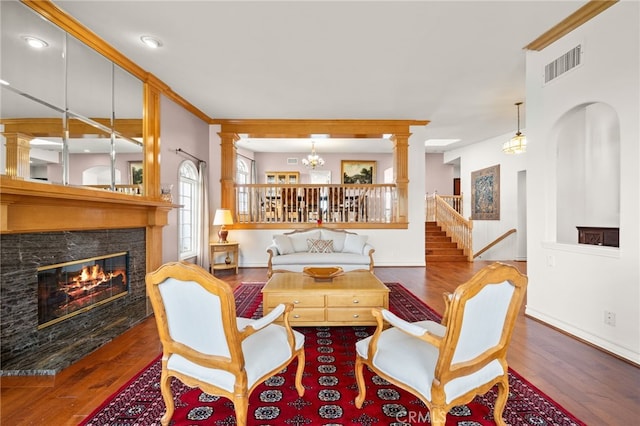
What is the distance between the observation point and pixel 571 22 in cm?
304

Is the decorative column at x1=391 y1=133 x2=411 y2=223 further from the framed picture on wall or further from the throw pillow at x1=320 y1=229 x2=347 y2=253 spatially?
the framed picture on wall

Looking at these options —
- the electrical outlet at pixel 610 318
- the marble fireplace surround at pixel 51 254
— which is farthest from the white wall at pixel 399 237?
the electrical outlet at pixel 610 318

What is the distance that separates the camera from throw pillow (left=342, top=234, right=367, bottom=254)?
5.62m

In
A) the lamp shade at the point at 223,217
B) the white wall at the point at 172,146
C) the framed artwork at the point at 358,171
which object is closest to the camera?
the white wall at the point at 172,146

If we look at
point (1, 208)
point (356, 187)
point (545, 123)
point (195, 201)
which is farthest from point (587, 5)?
point (195, 201)

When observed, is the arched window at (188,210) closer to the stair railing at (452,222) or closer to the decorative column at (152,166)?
the decorative column at (152,166)

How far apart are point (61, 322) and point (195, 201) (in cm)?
348

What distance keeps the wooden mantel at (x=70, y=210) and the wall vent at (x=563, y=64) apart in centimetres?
497

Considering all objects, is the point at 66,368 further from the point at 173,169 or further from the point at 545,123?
the point at 545,123

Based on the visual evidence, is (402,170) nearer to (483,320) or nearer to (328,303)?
(328,303)

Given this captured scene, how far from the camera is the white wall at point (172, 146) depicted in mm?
4756

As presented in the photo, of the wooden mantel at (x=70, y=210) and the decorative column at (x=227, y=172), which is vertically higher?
the decorative column at (x=227, y=172)

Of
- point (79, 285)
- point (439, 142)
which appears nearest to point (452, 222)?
point (439, 142)

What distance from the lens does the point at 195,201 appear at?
19.6ft
